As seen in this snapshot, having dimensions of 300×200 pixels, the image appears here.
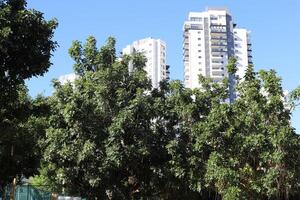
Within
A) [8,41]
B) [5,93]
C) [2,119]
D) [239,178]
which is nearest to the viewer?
[8,41]

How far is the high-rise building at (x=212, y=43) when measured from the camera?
123m

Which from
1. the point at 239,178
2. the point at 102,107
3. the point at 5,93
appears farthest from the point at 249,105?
the point at 5,93

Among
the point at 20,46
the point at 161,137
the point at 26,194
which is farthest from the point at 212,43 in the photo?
the point at 20,46

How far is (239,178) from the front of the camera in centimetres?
1925

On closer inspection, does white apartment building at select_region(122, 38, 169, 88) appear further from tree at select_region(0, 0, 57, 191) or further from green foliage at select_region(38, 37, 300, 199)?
tree at select_region(0, 0, 57, 191)

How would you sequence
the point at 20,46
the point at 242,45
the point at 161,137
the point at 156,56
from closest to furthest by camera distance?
the point at 20,46
the point at 161,137
the point at 156,56
the point at 242,45

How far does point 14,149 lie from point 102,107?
3983 mm

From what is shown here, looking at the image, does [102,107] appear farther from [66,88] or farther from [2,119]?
[2,119]

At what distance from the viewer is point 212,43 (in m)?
124

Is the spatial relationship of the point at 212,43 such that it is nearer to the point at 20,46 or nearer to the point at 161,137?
the point at 161,137

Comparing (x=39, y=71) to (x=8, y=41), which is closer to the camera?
(x=8, y=41)

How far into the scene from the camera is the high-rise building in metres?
123

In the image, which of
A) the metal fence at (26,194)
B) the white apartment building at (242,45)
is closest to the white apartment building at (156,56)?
the white apartment building at (242,45)

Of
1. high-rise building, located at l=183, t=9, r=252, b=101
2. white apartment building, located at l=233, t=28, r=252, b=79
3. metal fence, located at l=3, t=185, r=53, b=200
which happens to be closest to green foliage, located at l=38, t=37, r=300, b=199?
metal fence, located at l=3, t=185, r=53, b=200
